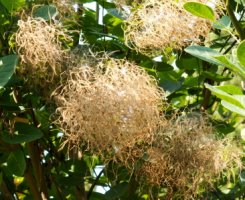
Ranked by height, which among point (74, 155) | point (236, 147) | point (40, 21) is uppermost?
point (40, 21)

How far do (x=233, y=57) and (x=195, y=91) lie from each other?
677 mm

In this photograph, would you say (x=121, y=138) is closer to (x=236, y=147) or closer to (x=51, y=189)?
(x=236, y=147)

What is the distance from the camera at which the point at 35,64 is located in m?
1.21

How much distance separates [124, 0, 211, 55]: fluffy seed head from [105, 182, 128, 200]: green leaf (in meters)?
0.32

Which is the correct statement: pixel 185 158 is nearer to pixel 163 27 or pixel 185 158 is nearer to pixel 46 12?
pixel 163 27

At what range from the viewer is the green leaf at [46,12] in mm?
1262

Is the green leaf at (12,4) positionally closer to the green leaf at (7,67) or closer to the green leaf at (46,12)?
the green leaf at (46,12)

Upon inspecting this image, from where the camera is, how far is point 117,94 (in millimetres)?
1159

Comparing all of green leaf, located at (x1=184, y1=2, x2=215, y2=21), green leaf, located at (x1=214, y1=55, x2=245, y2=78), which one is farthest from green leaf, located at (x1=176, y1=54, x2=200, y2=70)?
green leaf, located at (x1=214, y1=55, x2=245, y2=78)

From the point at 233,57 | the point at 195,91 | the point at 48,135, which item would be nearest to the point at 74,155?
the point at 48,135

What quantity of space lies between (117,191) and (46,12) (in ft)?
1.45

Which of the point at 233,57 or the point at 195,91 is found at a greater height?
the point at 233,57

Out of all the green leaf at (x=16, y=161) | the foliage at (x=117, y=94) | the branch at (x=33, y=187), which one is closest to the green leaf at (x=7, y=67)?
the foliage at (x=117, y=94)

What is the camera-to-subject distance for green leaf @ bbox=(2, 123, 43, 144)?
1.27 metres
